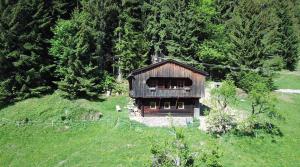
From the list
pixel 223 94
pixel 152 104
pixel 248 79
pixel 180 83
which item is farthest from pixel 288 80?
pixel 152 104

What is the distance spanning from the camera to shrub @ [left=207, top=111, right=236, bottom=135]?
2028 inches

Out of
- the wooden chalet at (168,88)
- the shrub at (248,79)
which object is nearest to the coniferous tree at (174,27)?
the shrub at (248,79)

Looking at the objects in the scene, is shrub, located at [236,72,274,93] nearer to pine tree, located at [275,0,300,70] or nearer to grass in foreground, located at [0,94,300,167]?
grass in foreground, located at [0,94,300,167]

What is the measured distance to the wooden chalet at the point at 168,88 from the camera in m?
55.2

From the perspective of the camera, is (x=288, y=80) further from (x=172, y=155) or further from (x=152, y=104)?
(x=172, y=155)

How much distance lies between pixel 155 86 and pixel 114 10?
16.8 m

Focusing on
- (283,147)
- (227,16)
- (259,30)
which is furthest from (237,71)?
(283,147)

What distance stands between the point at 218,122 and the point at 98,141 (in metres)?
14.5

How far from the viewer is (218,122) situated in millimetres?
51688

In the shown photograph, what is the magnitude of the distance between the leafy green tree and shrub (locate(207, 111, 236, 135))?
1818 cm

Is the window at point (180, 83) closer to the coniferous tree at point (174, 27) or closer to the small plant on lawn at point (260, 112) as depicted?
Answer: the small plant on lawn at point (260, 112)

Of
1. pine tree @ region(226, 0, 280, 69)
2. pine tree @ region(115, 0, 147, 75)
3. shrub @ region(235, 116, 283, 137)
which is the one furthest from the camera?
pine tree @ region(226, 0, 280, 69)

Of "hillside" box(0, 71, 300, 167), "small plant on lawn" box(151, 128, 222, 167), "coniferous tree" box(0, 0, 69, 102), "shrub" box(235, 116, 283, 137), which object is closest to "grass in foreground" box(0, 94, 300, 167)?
"hillside" box(0, 71, 300, 167)

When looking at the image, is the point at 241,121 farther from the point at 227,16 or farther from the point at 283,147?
the point at 227,16
